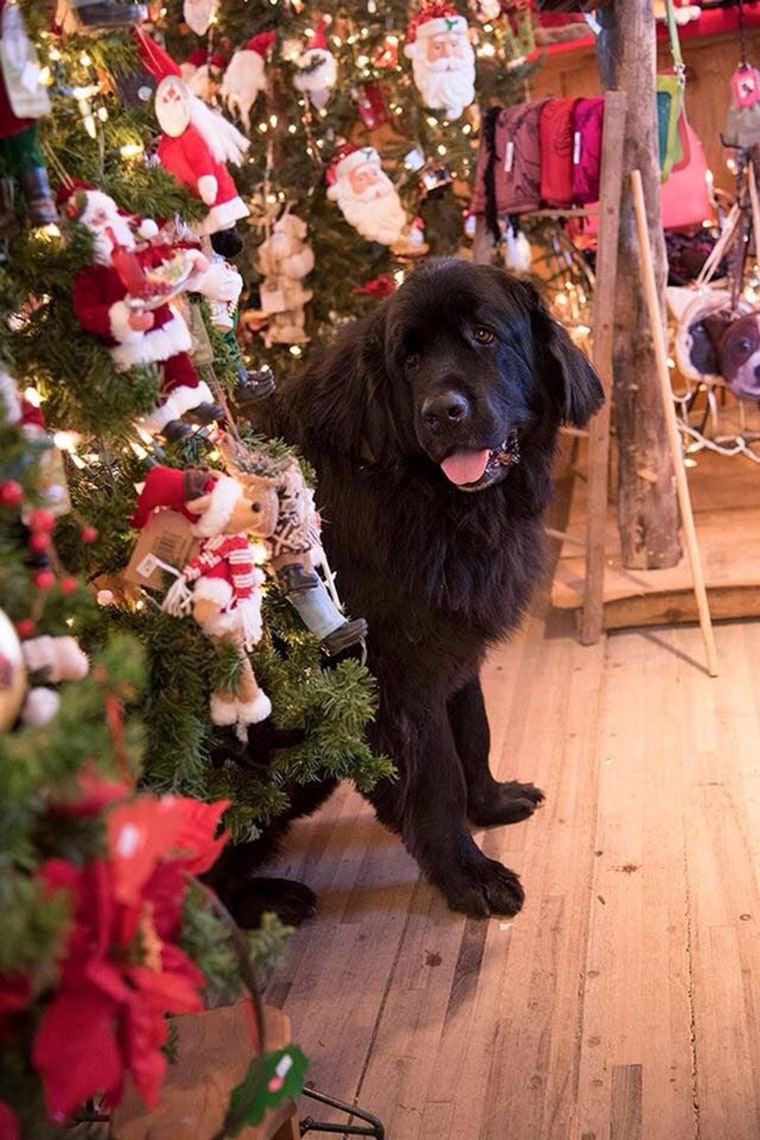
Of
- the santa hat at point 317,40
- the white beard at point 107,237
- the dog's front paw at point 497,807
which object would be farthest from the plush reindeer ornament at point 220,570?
the santa hat at point 317,40

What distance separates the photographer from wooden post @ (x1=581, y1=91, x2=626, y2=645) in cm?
284

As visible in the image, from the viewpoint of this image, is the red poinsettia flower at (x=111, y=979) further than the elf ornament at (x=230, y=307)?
No

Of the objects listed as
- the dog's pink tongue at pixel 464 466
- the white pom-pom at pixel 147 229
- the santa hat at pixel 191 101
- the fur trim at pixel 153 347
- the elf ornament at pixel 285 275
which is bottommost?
the elf ornament at pixel 285 275

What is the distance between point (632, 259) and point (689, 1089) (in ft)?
6.91

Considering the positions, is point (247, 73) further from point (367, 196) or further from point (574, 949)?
point (574, 949)

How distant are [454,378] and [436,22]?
1747 mm

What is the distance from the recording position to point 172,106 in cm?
149

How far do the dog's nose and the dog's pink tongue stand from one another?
0.07 m

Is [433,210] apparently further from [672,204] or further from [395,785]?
[395,785]

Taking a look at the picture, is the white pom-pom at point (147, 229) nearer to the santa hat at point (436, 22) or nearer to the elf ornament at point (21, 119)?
the elf ornament at point (21, 119)

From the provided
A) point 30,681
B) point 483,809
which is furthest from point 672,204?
point 30,681

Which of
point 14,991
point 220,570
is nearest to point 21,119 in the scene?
point 220,570

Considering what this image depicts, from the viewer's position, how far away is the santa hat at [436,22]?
3221mm

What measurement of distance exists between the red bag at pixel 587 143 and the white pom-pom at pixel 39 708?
238cm
